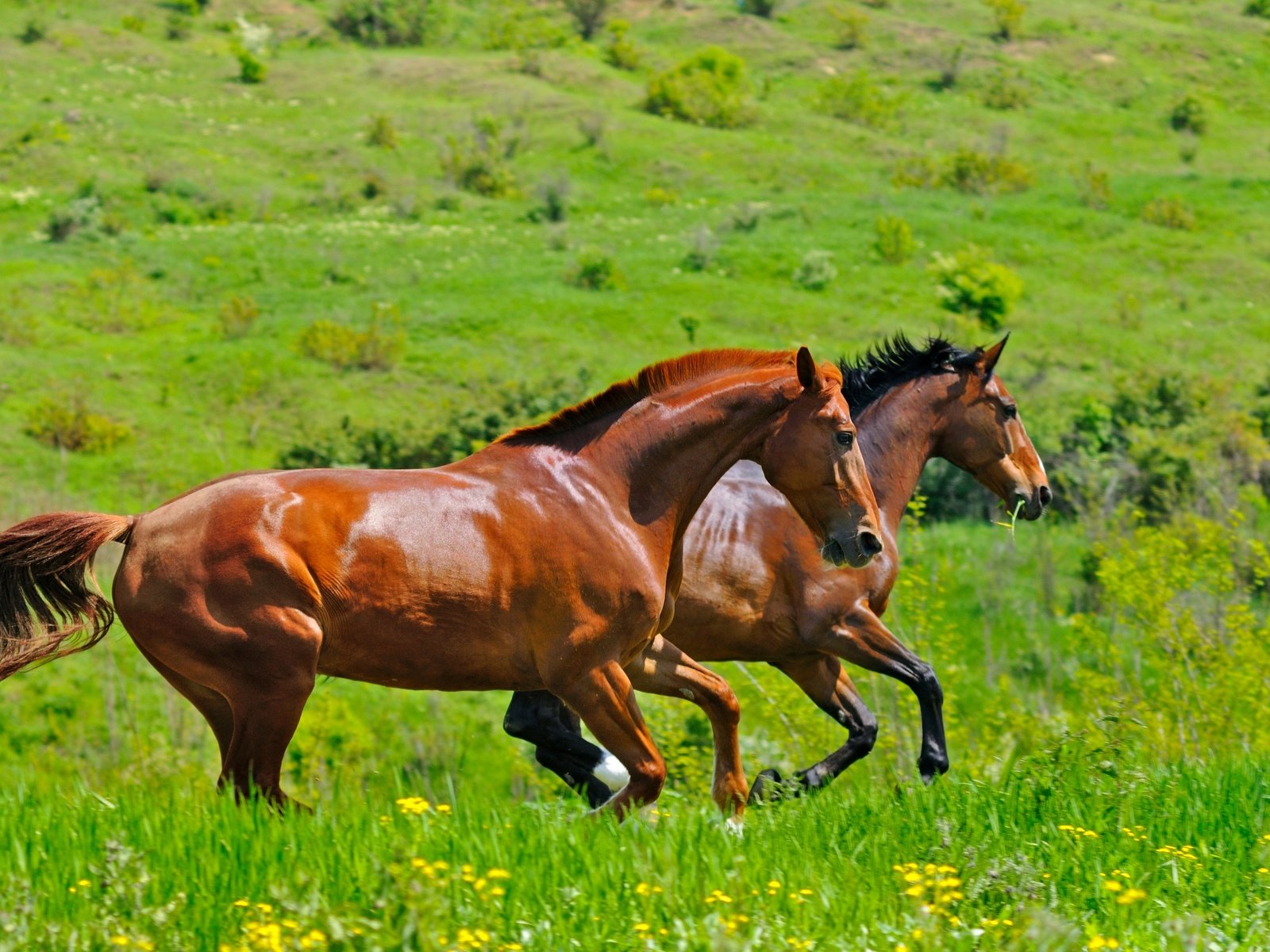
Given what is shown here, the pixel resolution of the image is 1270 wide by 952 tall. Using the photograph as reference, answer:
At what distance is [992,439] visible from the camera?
852 cm

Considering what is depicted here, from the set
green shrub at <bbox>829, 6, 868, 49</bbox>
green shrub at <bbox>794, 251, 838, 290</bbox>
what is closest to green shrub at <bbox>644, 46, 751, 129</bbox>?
green shrub at <bbox>829, 6, 868, 49</bbox>

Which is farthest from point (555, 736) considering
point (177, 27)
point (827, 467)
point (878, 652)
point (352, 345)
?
point (177, 27)

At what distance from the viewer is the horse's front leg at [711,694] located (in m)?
6.70

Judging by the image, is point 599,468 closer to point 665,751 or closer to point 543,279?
point 665,751

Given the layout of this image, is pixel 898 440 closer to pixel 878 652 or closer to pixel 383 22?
pixel 878 652

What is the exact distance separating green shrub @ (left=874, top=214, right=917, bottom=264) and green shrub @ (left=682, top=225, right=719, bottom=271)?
4.28m

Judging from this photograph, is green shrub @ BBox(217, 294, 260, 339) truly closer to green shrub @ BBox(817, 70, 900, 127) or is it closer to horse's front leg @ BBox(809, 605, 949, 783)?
horse's front leg @ BBox(809, 605, 949, 783)

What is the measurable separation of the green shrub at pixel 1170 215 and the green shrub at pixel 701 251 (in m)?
13.9

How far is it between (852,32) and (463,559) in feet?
232

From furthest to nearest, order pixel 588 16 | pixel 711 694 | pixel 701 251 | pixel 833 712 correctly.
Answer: pixel 588 16, pixel 701 251, pixel 833 712, pixel 711 694

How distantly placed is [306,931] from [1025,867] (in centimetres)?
238

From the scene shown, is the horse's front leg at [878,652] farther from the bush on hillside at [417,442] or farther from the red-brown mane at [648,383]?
the bush on hillside at [417,442]

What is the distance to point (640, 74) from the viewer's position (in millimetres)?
66750

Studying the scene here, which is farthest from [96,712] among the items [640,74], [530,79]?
[640,74]
